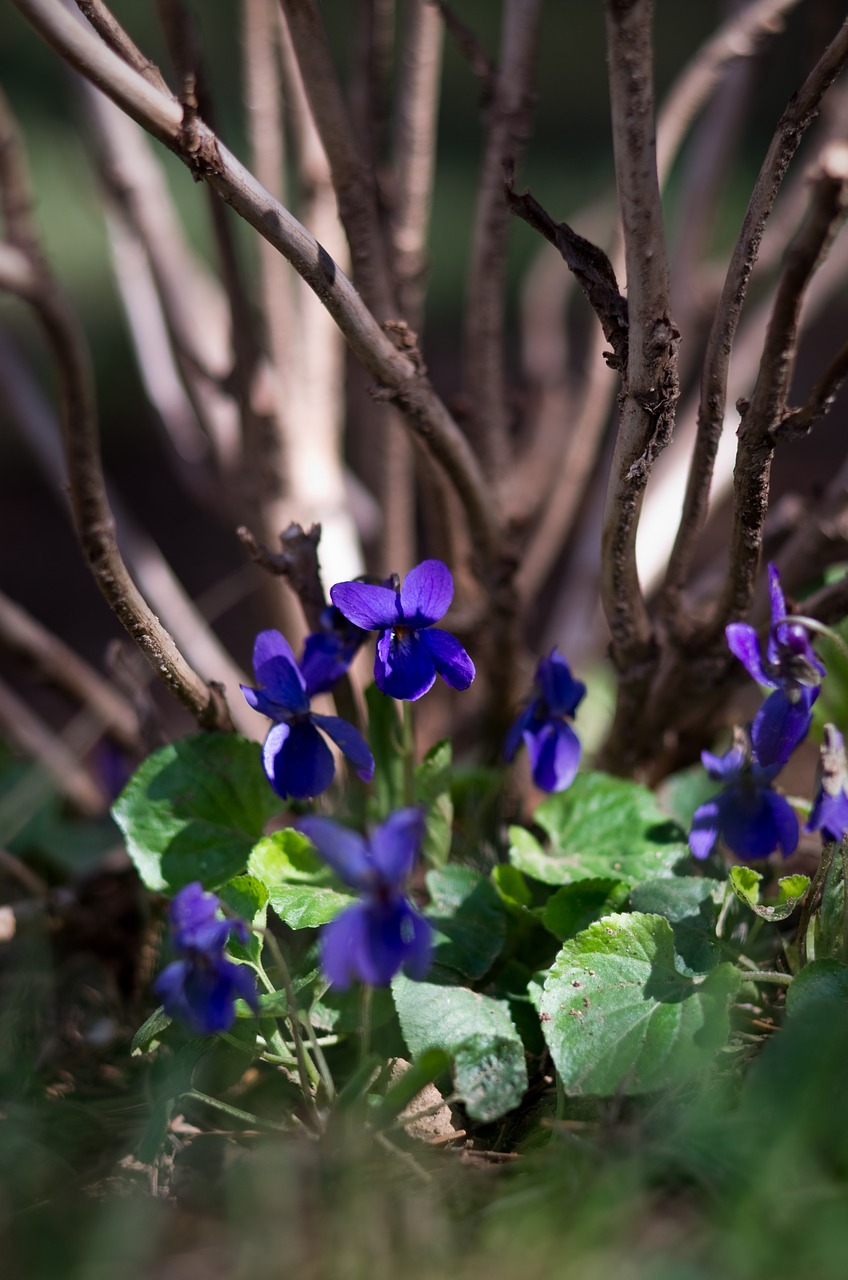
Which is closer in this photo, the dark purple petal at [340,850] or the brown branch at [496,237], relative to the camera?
the dark purple petal at [340,850]

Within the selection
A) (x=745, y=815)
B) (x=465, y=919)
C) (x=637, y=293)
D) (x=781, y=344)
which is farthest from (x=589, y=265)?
(x=465, y=919)

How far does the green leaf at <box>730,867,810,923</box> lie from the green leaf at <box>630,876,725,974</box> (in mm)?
36

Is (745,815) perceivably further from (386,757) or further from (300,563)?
(300,563)

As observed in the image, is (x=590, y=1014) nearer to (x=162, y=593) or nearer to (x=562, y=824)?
(x=562, y=824)

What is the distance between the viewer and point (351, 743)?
98cm

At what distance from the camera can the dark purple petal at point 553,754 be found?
1157 millimetres

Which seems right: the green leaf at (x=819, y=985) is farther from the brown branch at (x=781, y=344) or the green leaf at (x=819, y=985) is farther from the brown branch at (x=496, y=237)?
the brown branch at (x=496, y=237)

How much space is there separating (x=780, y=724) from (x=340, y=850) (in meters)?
0.45

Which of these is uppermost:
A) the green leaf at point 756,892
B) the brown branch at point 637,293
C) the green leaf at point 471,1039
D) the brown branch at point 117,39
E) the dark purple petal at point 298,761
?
the brown branch at point 117,39

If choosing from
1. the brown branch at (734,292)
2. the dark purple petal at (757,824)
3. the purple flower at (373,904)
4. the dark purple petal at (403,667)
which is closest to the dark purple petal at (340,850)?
the purple flower at (373,904)

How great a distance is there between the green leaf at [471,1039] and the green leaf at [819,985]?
24cm

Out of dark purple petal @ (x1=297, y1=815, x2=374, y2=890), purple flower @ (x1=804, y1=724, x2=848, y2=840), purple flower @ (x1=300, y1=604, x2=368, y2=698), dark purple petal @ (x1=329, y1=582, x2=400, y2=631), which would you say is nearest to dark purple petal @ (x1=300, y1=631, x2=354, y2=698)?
purple flower @ (x1=300, y1=604, x2=368, y2=698)

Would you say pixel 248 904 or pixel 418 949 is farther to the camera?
pixel 248 904

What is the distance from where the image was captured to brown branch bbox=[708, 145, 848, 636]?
3.10 feet
